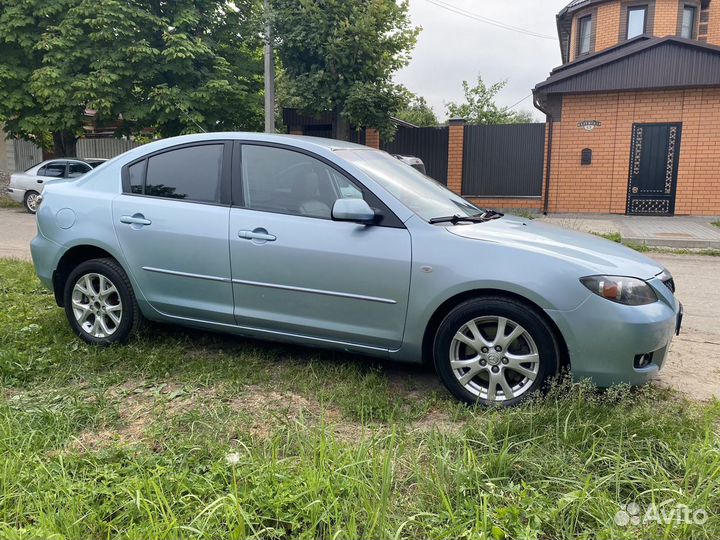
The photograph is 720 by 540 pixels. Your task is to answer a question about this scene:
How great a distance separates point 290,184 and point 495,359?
1784mm

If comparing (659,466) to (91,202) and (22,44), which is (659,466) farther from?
(22,44)

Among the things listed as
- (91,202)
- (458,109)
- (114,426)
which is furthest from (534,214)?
(458,109)

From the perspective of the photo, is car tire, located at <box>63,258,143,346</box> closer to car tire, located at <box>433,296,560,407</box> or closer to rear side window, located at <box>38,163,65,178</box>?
car tire, located at <box>433,296,560,407</box>

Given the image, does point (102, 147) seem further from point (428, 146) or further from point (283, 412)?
point (283, 412)

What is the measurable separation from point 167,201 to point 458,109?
33722 mm

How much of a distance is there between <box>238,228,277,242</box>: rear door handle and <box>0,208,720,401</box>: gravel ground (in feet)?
8.98

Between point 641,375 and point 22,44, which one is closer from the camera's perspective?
point 641,375

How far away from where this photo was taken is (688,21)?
923 inches

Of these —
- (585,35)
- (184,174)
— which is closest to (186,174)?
(184,174)

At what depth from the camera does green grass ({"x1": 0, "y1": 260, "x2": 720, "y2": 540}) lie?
2367 millimetres

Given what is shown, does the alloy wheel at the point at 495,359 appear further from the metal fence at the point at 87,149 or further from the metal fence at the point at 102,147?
the metal fence at the point at 102,147

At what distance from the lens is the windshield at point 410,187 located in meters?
3.97

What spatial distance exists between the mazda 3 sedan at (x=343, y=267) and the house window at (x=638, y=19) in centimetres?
2253

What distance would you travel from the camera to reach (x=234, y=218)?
415 cm
